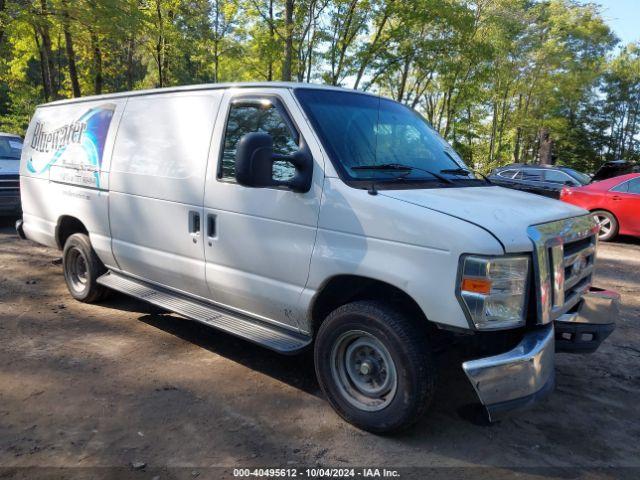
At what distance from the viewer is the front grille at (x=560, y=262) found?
3008mm

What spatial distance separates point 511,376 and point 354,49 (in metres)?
18.8

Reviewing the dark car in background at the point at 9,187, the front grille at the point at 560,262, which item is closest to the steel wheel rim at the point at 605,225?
the front grille at the point at 560,262

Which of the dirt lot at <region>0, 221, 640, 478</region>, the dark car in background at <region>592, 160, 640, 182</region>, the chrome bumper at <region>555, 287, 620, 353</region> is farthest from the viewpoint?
the dark car in background at <region>592, 160, 640, 182</region>

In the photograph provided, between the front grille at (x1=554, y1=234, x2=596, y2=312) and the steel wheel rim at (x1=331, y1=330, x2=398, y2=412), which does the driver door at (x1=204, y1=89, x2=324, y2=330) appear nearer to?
the steel wheel rim at (x1=331, y1=330, x2=398, y2=412)

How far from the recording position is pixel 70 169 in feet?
18.4

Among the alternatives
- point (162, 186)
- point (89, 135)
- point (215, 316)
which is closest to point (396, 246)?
point (215, 316)

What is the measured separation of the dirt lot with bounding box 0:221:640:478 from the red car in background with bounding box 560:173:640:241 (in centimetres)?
679

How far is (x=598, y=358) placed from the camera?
189 inches

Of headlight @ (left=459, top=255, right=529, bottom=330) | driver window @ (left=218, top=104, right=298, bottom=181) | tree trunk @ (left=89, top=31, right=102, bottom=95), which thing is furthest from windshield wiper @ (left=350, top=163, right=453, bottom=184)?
tree trunk @ (left=89, top=31, right=102, bottom=95)

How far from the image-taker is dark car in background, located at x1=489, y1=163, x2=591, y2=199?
1496 centimetres

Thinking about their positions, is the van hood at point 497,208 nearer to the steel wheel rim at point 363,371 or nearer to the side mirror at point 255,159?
the side mirror at point 255,159

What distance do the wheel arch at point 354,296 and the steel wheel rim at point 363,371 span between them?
0.29m

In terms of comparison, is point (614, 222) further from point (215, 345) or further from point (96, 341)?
point (96, 341)

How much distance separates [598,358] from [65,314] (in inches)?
210
